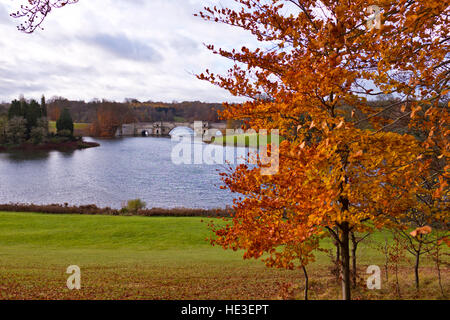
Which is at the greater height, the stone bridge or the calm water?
the stone bridge

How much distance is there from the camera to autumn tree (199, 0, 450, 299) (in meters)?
4.57

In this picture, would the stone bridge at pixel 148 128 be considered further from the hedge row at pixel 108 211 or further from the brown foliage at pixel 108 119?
the hedge row at pixel 108 211

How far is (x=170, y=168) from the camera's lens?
4378cm

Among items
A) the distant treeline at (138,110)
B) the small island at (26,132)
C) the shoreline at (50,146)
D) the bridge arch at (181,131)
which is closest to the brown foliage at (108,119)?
the distant treeline at (138,110)

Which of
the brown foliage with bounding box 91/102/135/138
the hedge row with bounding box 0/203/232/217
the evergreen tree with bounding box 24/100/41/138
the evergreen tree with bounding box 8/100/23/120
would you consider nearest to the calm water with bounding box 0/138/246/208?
the hedge row with bounding box 0/203/232/217

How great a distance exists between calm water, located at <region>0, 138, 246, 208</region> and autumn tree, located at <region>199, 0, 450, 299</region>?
20188mm
